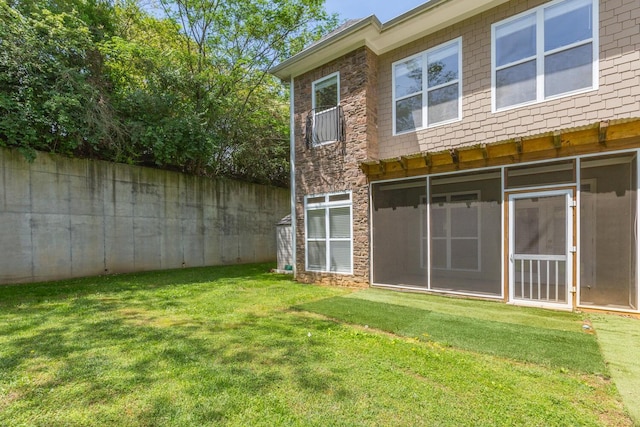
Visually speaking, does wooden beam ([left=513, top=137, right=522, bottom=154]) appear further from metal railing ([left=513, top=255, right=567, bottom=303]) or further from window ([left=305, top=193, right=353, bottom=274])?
window ([left=305, top=193, right=353, bottom=274])

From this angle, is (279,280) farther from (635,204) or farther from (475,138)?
(635,204)

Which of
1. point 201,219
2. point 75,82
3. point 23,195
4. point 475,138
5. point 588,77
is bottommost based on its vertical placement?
point 201,219

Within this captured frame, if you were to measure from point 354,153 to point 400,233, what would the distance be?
7.33ft

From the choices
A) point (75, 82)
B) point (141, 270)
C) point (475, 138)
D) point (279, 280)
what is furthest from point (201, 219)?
point (475, 138)

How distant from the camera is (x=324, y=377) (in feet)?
9.25

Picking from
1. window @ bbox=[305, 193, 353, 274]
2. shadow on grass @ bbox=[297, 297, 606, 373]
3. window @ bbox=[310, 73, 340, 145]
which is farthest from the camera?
window @ bbox=[310, 73, 340, 145]

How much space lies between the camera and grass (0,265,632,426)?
2268mm

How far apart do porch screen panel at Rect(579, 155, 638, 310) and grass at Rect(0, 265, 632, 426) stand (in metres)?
0.81

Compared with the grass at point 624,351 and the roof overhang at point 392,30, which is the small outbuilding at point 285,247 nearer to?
the roof overhang at point 392,30

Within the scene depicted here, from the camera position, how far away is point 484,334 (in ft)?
12.8

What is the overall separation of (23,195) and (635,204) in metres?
12.6

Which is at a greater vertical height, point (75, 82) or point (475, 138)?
point (75, 82)

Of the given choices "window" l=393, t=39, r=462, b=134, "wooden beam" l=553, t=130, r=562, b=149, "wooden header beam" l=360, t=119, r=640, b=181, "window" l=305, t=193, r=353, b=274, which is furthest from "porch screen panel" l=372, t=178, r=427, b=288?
"wooden beam" l=553, t=130, r=562, b=149

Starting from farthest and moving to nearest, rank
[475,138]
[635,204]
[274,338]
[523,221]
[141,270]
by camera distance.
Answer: [141,270], [475,138], [523,221], [635,204], [274,338]
